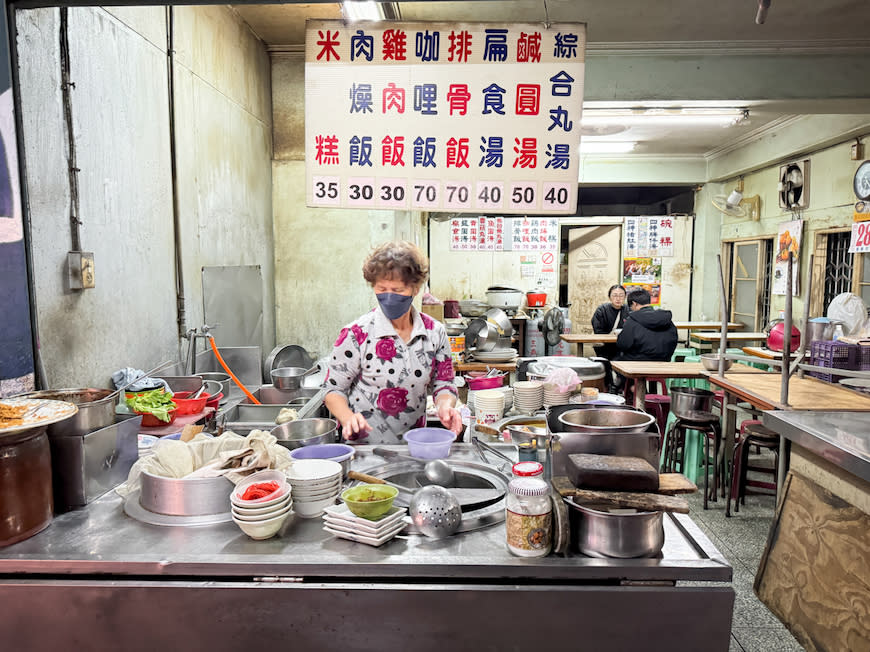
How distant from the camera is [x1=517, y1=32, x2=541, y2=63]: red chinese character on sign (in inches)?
110

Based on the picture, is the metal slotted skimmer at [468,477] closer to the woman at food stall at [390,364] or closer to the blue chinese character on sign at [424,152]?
the woman at food stall at [390,364]

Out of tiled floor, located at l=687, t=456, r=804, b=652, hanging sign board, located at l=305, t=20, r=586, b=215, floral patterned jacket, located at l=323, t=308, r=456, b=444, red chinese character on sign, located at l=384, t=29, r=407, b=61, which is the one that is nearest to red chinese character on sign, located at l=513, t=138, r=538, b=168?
hanging sign board, located at l=305, t=20, r=586, b=215

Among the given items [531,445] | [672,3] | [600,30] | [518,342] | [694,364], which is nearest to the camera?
[531,445]

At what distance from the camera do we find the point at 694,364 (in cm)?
616

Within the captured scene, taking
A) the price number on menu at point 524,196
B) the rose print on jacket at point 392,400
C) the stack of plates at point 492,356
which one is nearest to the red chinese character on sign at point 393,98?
the price number on menu at point 524,196

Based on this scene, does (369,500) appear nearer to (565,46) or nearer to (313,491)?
(313,491)

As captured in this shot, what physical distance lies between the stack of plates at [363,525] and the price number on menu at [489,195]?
1742 mm

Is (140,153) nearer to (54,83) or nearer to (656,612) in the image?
(54,83)

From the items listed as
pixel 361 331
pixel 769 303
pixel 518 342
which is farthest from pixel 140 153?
pixel 769 303

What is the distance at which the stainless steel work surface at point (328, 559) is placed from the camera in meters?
1.52

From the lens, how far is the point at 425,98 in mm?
2840

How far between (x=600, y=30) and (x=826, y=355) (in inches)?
145

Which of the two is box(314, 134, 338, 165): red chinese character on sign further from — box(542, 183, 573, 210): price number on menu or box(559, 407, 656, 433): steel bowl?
box(559, 407, 656, 433): steel bowl

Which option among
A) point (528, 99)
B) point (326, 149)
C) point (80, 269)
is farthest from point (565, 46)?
point (80, 269)
